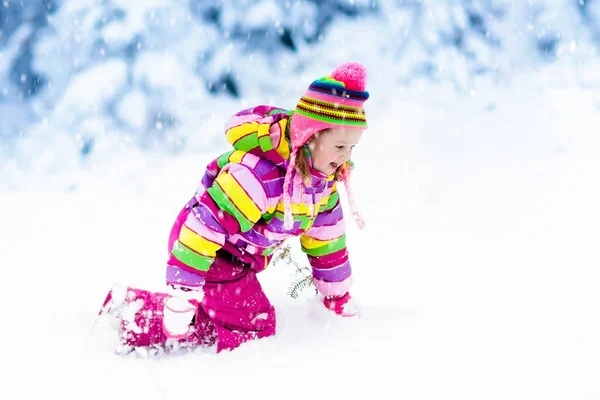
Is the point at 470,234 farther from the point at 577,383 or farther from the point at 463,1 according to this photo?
the point at 463,1

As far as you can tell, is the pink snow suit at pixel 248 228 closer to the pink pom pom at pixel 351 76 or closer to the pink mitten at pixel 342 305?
the pink mitten at pixel 342 305

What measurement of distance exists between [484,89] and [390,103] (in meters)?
0.62

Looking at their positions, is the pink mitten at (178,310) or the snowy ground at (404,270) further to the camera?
the pink mitten at (178,310)

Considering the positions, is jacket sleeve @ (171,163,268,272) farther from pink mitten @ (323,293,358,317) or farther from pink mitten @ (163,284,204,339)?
pink mitten @ (323,293,358,317)

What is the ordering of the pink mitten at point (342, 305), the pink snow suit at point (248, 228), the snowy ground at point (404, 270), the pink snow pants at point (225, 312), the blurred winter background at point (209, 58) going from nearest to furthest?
the snowy ground at point (404, 270) < the pink snow suit at point (248, 228) < the pink snow pants at point (225, 312) < the pink mitten at point (342, 305) < the blurred winter background at point (209, 58)

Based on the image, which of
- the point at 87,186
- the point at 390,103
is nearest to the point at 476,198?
the point at 390,103

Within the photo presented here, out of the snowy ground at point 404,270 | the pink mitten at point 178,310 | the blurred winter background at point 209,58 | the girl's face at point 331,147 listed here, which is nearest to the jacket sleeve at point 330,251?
the snowy ground at point 404,270

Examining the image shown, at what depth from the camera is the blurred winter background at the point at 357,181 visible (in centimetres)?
156

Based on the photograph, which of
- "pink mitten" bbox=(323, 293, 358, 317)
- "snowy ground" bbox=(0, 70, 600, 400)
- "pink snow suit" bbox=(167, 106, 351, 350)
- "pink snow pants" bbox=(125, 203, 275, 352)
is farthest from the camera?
"pink mitten" bbox=(323, 293, 358, 317)

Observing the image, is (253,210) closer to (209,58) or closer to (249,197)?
(249,197)

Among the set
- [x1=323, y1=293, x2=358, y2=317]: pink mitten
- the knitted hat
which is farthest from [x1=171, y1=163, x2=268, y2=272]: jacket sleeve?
[x1=323, y1=293, x2=358, y2=317]: pink mitten

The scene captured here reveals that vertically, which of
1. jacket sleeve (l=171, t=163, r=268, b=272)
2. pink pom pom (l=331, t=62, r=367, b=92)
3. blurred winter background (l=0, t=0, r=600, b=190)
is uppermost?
blurred winter background (l=0, t=0, r=600, b=190)

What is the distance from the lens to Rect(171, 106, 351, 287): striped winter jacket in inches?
62.2

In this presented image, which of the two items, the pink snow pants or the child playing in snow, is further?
the pink snow pants
